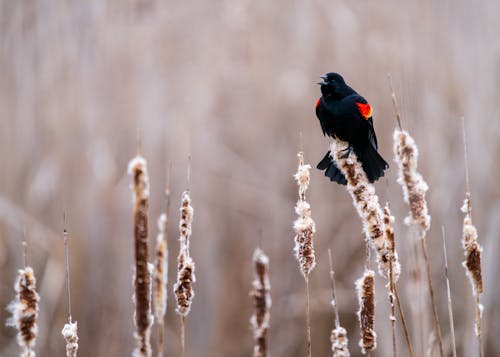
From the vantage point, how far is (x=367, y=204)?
909 mm

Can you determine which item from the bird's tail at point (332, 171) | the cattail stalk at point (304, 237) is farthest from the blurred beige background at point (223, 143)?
the cattail stalk at point (304, 237)

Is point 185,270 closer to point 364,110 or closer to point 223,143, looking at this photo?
point 364,110

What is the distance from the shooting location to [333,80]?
1.05m

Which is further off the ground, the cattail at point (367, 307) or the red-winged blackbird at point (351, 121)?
the red-winged blackbird at point (351, 121)

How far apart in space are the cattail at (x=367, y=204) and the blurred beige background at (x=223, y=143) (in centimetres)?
141

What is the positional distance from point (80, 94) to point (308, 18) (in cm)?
104

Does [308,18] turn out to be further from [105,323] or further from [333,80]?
A: [333,80]

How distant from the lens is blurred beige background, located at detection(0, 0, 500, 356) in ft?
7.84

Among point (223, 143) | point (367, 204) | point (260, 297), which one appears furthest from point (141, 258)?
point (223, 143)

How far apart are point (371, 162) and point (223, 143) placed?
170cm

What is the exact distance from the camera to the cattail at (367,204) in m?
0.91

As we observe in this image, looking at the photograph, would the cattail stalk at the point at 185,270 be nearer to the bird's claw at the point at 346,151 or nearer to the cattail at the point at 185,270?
the cattail at the point at 185,270

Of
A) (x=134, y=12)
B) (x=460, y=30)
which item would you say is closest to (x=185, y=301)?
(x=134, y=12)

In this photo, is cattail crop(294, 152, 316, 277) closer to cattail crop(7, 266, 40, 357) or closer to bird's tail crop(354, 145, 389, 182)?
bird's tail crop(354, 145, 389, 182)
